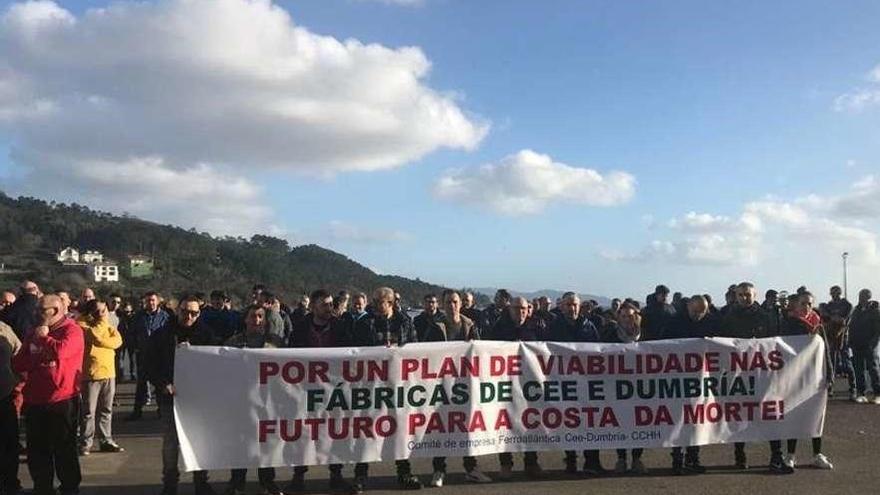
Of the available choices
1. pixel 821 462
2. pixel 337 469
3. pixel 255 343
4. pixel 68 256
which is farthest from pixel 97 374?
pixel 68 256

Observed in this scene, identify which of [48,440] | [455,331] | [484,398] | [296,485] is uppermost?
[455,331]

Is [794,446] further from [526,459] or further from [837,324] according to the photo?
[837,324]

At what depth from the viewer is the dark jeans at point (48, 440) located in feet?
24.8

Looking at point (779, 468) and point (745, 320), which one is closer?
point (779, 468)

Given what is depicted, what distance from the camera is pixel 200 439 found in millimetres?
7859

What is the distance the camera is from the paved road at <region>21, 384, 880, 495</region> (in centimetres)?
819

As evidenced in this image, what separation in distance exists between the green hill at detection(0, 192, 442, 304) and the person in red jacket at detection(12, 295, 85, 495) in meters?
69.1

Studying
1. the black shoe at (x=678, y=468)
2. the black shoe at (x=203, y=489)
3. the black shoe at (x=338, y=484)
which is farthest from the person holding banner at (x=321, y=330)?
the black shoe at (x=678, y=468)

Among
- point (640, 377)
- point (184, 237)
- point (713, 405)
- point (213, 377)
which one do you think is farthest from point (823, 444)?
point (184, 237)

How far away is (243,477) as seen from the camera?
26.4 feet

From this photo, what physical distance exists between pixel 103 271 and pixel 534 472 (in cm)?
9476

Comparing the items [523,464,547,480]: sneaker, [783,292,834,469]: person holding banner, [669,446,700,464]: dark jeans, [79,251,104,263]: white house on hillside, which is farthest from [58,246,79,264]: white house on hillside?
[783,292,834,469]: person holding banner

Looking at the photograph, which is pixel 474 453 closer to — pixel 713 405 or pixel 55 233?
pixel 713 405

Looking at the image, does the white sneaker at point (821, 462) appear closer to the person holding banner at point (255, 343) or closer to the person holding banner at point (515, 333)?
the person holding banner at point (515, 333)
